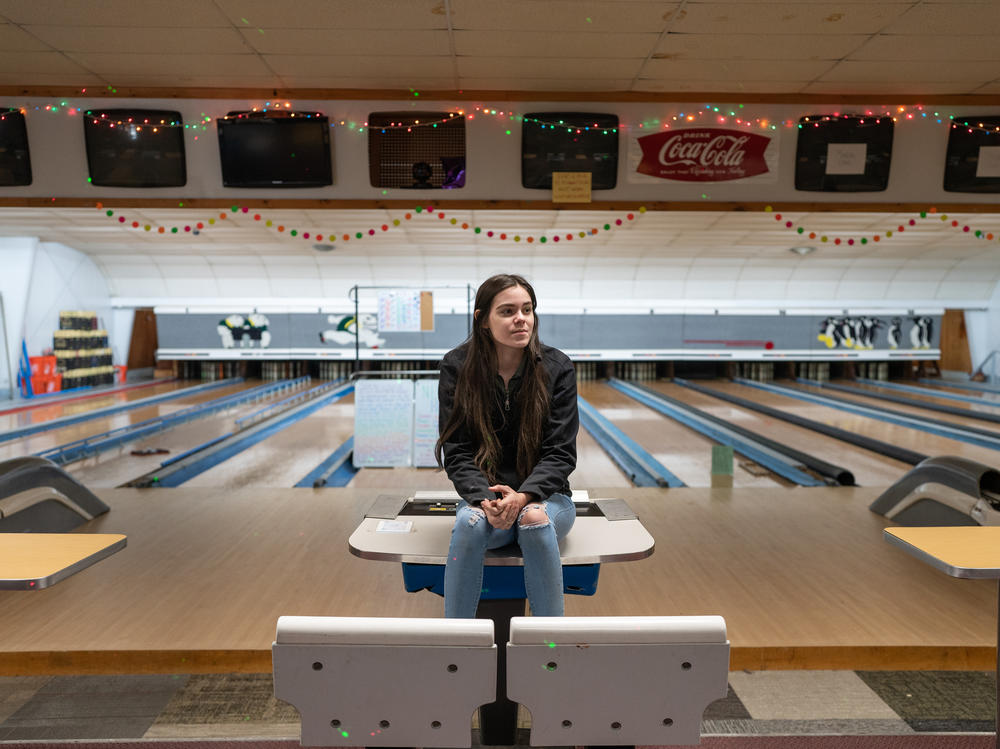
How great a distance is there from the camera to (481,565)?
164 cm

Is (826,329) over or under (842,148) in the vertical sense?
under

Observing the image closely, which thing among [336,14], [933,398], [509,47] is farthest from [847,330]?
[336,14]

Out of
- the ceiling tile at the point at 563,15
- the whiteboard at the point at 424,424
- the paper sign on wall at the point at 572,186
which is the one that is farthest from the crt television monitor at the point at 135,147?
the whiteboard at the point at 424,424

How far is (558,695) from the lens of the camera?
1.15 metres

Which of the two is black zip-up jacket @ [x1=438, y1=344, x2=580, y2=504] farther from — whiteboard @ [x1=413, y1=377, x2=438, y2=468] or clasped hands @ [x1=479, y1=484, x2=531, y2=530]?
whiteboard @ [x1=413, y1=377, x2=438, y2=468]

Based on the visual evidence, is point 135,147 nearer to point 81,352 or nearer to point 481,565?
point 481,565

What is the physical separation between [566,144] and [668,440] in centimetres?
360

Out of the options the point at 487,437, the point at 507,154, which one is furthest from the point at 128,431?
the point at 487,437

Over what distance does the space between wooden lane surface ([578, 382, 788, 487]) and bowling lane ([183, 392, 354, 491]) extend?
2899mm

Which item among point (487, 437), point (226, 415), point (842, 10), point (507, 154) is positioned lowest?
point (226, 415)

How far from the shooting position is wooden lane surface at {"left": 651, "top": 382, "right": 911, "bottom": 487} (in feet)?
16.4

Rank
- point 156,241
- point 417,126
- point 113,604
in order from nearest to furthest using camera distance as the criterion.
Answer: point 113,604 → point 417,126 → point 156,241

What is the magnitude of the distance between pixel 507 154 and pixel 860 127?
1.96 meters

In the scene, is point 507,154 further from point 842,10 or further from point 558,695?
point 558,695
